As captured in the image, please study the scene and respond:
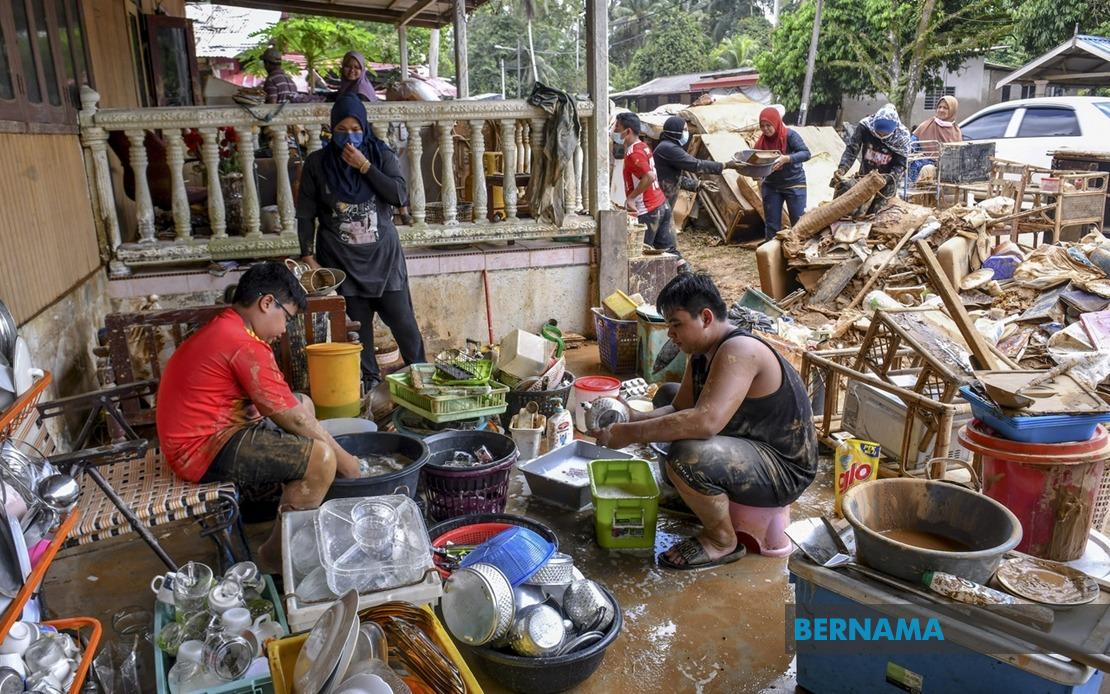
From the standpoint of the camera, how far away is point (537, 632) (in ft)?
9.07

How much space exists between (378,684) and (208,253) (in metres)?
4.62

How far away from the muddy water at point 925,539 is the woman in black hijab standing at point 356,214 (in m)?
3.68

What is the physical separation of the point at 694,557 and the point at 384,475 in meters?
1.43

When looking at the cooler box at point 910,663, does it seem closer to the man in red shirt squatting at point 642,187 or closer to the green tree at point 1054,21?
the man in red shirt squatting at point 642,187

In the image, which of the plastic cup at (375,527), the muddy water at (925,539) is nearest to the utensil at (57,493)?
the plastic cup at (375,527)

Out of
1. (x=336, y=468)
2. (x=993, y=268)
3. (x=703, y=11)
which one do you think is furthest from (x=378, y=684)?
(x=703, y=11)

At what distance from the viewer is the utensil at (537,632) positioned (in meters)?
2.74

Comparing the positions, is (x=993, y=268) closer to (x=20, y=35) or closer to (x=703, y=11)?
(x=20, y=35)

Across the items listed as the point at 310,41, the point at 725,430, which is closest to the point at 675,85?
the point at 310,41

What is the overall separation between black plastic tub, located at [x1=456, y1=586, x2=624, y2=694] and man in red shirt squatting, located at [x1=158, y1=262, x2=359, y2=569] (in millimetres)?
1083

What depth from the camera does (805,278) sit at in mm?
8266

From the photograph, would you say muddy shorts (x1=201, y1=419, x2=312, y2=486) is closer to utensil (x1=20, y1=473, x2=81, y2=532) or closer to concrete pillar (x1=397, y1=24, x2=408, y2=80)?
utensil (x1=20, y1=473, x2=81, y2=532)

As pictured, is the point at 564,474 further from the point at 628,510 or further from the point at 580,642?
the point at 580,642

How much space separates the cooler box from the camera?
2.20 m
